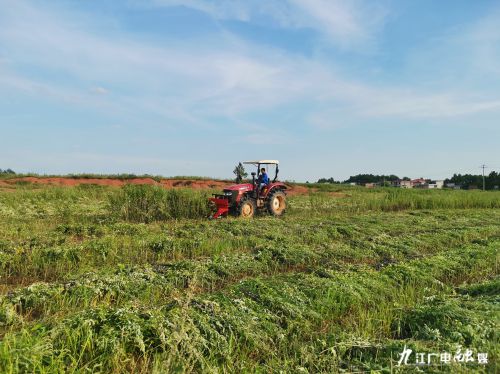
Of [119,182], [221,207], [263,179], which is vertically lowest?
[221,207]

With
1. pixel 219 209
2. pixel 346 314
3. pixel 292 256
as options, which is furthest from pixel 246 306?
pixel 219 209

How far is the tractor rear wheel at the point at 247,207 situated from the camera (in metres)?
12.0

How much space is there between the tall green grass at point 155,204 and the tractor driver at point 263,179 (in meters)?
1.87

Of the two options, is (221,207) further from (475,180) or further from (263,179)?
(475,180)

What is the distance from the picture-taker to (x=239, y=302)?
4.06 metres

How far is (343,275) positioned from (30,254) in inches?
189

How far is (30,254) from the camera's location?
6.29m

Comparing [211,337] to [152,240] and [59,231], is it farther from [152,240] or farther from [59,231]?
[59,231]

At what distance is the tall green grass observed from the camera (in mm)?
12133

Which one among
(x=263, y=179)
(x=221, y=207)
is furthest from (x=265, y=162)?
(x=221, y=207)

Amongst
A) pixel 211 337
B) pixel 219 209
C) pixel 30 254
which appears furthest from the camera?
pixel 219 209

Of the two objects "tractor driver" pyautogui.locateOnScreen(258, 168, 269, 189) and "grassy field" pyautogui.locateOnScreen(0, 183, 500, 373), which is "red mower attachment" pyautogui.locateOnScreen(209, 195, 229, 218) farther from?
"grassy field" pyautogui.locateOnScreen(0, 183, 500, 373)

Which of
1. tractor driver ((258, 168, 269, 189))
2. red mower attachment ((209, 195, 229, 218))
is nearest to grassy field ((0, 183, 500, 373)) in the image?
red mower attachment ((209, 195, 229, 218))

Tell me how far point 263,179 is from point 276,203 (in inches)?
43.9
